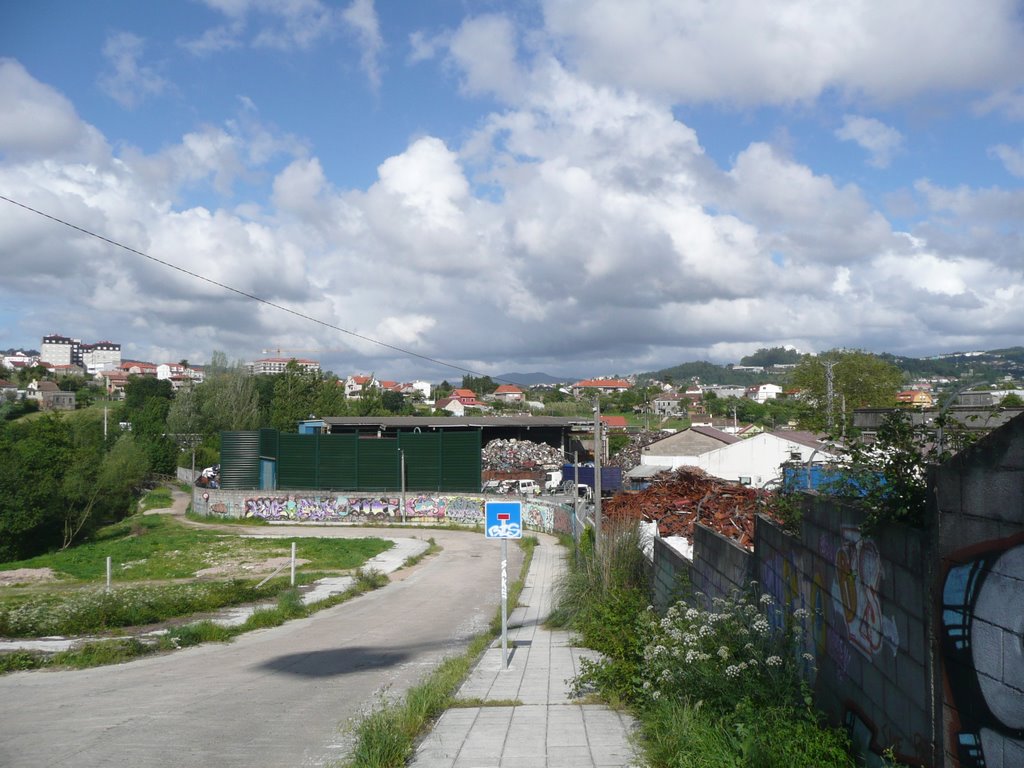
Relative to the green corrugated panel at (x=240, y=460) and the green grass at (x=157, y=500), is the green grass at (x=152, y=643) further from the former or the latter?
the green grass at (x=157, y=500)

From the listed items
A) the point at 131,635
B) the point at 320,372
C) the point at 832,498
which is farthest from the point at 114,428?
the point at 832,498

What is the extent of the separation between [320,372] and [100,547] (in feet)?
174

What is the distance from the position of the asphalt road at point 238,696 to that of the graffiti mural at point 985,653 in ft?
19.5

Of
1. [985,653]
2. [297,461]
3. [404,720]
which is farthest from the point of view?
[297,461]

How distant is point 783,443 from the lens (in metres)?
43.2

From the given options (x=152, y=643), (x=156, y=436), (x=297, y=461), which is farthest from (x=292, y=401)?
(x=152, y=643)

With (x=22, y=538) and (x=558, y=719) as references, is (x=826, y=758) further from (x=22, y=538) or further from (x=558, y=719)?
(x=22, y=538)

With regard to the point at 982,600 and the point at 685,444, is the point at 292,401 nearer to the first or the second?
the point at 685,444

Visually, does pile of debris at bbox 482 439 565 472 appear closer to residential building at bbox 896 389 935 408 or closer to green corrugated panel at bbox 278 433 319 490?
green corrugated panel at bbox 278 433 319 490

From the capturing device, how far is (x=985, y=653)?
4.08 meters

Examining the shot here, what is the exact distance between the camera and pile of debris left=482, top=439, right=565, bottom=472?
58062 millimetres

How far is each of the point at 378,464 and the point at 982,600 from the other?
4549 centimetres

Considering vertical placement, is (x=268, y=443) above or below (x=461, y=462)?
above

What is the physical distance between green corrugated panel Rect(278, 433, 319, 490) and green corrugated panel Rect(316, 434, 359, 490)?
56 centimetres
